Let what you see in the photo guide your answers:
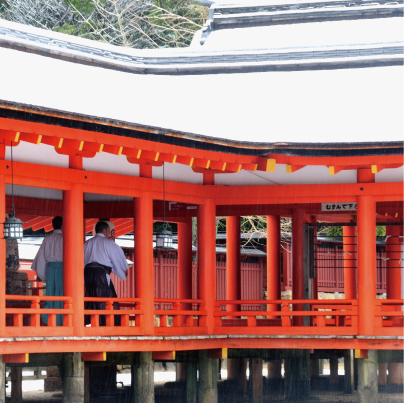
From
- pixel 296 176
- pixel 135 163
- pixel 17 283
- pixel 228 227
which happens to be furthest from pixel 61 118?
pixel 228 227

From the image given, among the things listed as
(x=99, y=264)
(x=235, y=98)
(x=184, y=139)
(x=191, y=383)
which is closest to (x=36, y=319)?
(x=99, y=264)

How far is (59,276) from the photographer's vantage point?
32.7ft

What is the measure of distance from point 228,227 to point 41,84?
6186mm

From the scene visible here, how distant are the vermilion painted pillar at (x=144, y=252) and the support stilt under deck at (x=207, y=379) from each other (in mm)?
1632

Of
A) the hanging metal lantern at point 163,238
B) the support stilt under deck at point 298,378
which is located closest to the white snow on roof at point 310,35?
the hanging metal lantern at point 163,238

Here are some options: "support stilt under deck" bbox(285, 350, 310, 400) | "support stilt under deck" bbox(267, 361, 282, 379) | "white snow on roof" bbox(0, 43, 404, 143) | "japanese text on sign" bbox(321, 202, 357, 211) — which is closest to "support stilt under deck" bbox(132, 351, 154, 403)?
"white snow on roof" bbox(0, 43, 404, 143)

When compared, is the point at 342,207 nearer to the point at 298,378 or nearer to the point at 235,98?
the point at 235,98

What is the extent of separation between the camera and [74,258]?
9352 millimetres

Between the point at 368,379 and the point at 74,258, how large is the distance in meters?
4.54

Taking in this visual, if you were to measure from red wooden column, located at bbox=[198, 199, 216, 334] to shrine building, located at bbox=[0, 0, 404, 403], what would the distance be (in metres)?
0.02

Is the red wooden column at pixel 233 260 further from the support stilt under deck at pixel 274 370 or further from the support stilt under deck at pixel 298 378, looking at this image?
the support stilt under deck at pixel 274 370

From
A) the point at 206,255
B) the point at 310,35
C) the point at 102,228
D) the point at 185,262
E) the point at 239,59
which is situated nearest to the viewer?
the point at 102,228

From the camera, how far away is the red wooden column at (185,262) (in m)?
13.7

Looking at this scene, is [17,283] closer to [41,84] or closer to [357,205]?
[41,84]
